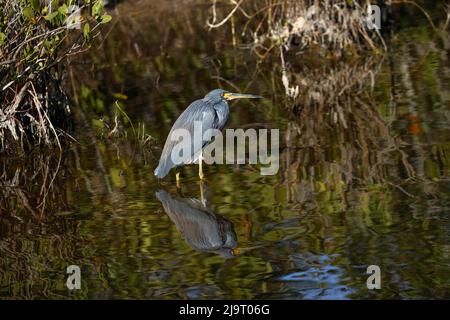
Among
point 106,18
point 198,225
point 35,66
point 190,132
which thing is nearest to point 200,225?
point 198,225

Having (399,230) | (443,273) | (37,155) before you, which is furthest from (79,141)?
(443,273)

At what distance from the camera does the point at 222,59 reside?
530 inches

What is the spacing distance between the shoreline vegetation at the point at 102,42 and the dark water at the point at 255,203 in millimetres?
134

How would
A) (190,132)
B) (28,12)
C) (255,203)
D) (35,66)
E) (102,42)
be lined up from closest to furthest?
1. (255,203)
2. (28,12)
3. (190,132)
4. (35,66)
5. (102,42)

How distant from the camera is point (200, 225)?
721 cm

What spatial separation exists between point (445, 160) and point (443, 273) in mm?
2316

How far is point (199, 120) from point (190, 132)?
126 millimetres

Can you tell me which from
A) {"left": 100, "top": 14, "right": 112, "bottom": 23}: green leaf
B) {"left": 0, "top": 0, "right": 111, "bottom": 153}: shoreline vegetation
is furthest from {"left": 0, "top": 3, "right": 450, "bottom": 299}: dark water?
{"left": 100, "top": 14, "right": 112, "bottom": 23}: green leaf

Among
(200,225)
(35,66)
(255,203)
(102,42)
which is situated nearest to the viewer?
(200,225)

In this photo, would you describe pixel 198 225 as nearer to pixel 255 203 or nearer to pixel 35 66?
pixel 255 203

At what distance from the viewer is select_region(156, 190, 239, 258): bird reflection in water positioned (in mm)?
6750

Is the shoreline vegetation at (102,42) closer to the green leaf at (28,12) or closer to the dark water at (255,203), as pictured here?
the green leaf at (28,12)

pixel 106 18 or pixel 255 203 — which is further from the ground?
pixel 106 18
